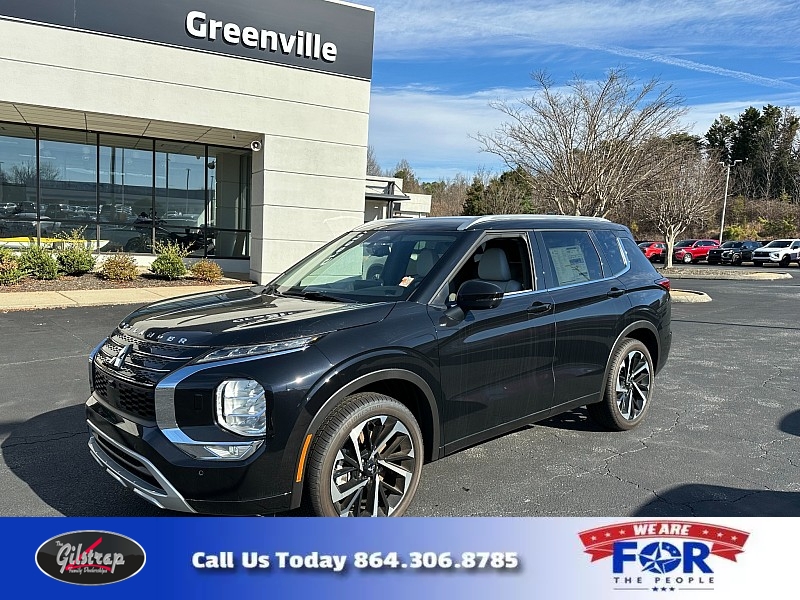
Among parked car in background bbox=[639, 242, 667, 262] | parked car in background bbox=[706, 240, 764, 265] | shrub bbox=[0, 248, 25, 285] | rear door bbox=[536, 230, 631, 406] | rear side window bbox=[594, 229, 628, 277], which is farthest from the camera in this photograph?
parked car in background bbox=[639, 242, 667, 262]

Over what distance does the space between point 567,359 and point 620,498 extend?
106cm

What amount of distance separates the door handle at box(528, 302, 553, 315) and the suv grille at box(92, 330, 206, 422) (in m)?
2.27

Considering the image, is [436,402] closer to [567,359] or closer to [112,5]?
[567,359]

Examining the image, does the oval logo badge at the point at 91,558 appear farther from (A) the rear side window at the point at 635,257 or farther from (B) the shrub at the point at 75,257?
(B) the shrub at the point at 75,257

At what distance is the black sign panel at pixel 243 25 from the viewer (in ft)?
45.1

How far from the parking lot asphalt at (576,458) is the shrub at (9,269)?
632 cm

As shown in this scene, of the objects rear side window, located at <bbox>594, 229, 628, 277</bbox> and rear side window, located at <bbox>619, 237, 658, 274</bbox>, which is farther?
rear side window, located at <bbox>619, 237, 658, 274</bbox>

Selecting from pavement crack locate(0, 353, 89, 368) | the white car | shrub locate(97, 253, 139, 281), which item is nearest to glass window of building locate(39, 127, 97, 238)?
shrub locate(97, 253, 139, 281)

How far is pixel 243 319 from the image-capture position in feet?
11.3

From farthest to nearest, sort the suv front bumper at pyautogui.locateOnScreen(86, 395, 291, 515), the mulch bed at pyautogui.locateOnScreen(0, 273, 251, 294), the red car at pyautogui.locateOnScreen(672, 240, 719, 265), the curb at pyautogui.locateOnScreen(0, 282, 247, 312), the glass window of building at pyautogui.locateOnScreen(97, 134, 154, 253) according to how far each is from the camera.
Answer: the red car at pyautogui.locateOnScreen(672, 240, 719, 265)
the glass window of building at pyautogui.locateOnScreen(97, 134, 154, 253)
the mulch bed at pyautogui.locateOnScreen(0, 273, 251, 294)
the curb at pyautogui.locateOnScreen(0, 282, 247, 312)
the suv front bumper at pyautogui.locateOnScreen(86, 395, 291, 515)

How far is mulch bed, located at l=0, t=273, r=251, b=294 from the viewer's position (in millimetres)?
13609

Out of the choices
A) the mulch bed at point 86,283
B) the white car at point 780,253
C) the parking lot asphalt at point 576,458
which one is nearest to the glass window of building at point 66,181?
the mulch bed at point 86,283

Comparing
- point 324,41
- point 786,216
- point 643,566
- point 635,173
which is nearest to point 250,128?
point 324,41

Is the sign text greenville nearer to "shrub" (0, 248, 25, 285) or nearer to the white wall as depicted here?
the white wall
